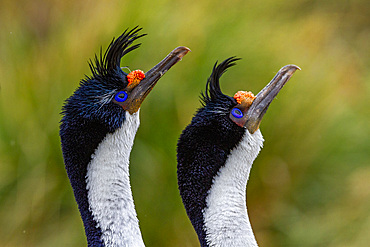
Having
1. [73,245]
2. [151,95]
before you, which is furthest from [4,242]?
[151,95]

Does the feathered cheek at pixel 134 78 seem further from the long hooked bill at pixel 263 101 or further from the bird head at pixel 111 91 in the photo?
the long hooked bill at pixel 263 101

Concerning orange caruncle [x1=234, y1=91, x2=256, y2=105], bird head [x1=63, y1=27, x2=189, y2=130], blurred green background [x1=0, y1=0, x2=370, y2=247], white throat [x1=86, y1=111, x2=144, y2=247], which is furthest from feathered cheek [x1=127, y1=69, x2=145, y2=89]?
blurred green background [x1=0, y1=0, x2=370, y2=247]

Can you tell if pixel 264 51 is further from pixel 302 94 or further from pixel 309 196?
pixel 309 196

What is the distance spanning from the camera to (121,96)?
10.4ft

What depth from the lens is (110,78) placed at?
319 centimetres

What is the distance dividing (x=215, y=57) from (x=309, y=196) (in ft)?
4.12

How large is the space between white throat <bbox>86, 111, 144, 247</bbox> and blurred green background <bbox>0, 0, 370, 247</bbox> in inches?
65.4

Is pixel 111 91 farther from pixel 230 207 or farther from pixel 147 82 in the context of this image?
pixel 230 207

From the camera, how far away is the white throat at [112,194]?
2.91 meters

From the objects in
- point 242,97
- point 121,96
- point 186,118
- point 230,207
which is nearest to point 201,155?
point 230,207

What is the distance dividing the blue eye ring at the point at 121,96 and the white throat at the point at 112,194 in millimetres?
173

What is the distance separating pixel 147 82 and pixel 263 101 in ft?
1.91

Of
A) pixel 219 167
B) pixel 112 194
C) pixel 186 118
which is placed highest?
pixel 112 194

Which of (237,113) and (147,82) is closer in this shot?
(237,113)
